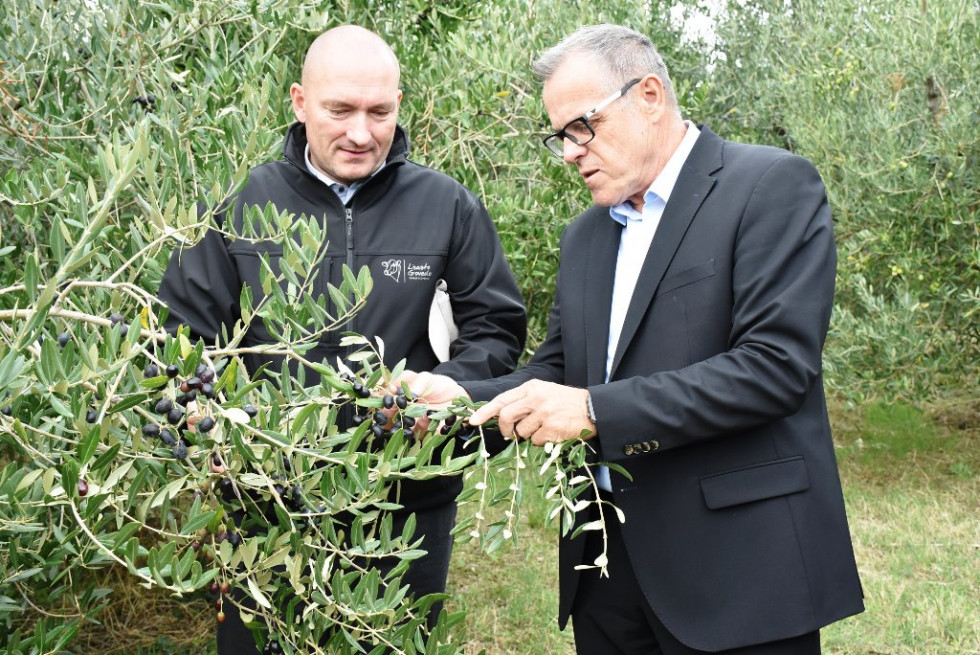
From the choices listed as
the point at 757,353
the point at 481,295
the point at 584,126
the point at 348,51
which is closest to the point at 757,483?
the point at 757,353

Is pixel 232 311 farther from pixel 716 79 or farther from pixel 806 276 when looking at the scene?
pixel 716 79

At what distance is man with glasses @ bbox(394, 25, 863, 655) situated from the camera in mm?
2330

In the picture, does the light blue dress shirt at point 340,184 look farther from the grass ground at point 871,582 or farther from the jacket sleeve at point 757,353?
the grass ground at point 871,582

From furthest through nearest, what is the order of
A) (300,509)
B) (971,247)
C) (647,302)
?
(971,247)
(647,302)
(300,509)

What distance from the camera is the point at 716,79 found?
440 inches

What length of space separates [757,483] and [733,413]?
23cm

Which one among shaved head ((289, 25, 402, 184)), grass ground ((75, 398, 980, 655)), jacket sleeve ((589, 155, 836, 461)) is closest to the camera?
jacket sleeve ((589, 155, 836, 461))

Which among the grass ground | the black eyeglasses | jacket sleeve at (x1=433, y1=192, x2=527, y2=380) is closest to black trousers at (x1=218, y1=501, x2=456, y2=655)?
jacket sleeve at (x1=433, y1=192, x2=527, y2=380)

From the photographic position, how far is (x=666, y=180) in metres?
2.66

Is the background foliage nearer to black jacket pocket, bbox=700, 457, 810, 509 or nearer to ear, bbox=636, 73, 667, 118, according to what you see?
ear, bbox=636, 73, 667, 118

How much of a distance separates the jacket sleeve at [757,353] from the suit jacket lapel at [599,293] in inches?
11.7

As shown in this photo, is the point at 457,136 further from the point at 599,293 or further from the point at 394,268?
the point at 599,293

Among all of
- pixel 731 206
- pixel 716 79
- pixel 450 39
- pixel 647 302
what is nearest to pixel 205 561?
pixel 647 302

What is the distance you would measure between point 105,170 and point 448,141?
325cm
